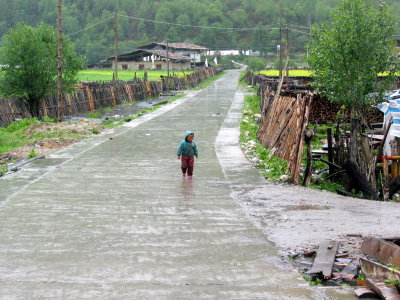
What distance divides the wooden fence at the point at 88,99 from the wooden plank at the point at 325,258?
21.0 metres

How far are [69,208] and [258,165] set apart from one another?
262 inches

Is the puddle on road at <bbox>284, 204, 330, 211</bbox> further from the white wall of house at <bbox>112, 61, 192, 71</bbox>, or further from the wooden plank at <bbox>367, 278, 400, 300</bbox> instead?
the white wall of house at <bbox>112, 61, 192, 71</bbox>

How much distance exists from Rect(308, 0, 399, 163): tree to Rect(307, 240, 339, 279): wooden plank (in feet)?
35.9

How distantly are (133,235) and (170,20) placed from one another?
179 m

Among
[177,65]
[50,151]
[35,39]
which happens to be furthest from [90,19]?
[50,151]

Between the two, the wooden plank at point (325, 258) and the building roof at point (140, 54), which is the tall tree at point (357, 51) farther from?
the building roof at point (140, 54)

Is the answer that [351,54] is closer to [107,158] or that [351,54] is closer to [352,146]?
[352,146]

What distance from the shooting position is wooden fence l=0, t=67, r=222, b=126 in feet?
91.8

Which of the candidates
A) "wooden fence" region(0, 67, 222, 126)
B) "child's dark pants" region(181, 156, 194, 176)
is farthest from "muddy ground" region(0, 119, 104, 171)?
"child's dark pants" region(181, 156, 194, 176)

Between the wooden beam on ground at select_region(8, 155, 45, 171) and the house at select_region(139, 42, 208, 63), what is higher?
the house at select_region(139, 42, 208, 63)

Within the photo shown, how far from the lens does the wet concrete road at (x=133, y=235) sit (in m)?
6.79

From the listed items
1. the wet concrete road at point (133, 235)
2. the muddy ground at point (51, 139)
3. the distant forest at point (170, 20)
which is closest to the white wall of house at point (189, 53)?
the distant forest at point (170, 20)

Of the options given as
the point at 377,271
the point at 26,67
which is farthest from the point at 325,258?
the point at 26,67

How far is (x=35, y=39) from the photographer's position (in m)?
30.0
